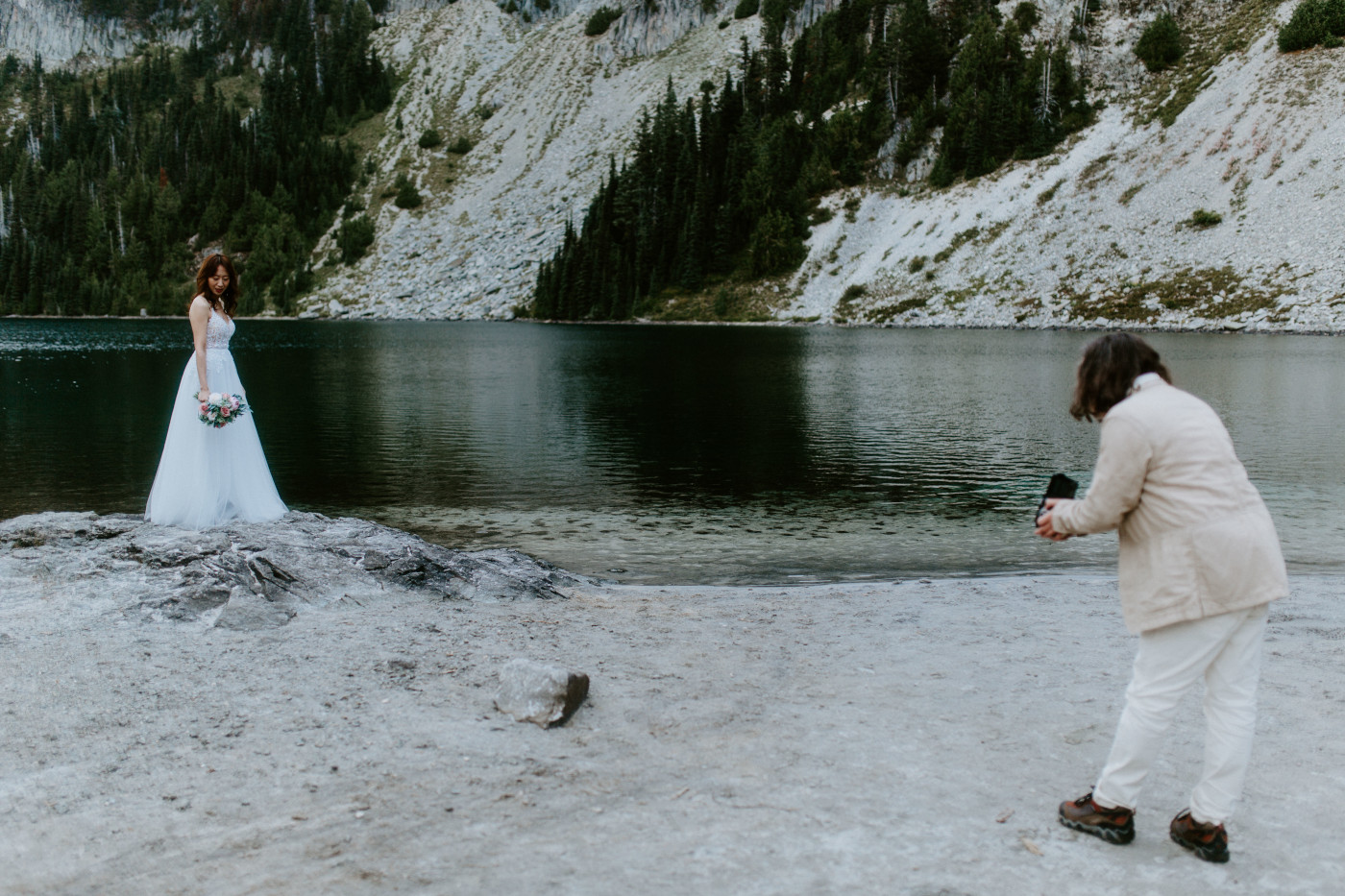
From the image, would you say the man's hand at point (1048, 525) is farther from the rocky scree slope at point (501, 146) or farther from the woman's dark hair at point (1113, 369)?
the rocky scree slope at point (501, 146)

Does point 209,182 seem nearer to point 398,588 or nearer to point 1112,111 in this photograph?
point 1112,111

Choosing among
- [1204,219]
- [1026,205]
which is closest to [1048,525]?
[1204,219]

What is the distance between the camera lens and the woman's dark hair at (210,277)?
436 inches

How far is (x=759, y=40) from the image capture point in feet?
473

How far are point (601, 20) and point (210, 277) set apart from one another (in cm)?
16975

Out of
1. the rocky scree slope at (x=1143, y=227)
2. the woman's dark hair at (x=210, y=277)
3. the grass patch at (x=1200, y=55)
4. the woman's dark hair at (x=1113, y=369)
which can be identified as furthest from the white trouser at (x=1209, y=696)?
the grass patch at (x=1200, y=55)

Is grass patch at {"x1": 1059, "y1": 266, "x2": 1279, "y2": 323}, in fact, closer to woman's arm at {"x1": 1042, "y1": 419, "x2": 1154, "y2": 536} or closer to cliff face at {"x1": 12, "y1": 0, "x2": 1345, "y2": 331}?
cliff face at {"x1": 12, "y1": 0, "x2": 1345, "y2": 331}

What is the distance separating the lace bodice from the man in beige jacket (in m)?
10.5

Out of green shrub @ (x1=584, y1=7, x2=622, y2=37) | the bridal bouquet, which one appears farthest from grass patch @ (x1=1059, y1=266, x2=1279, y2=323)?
green shrub @ (x1=584, y1=7, x2=622, y2=37)

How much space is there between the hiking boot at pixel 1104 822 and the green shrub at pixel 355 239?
152892 millimetres

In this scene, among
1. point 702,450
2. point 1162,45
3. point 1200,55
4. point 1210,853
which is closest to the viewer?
point 1210,853

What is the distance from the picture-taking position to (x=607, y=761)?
232 inches

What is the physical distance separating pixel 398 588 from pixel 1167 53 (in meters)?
111

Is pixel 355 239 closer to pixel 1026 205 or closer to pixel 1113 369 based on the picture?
pixel 1026 205
